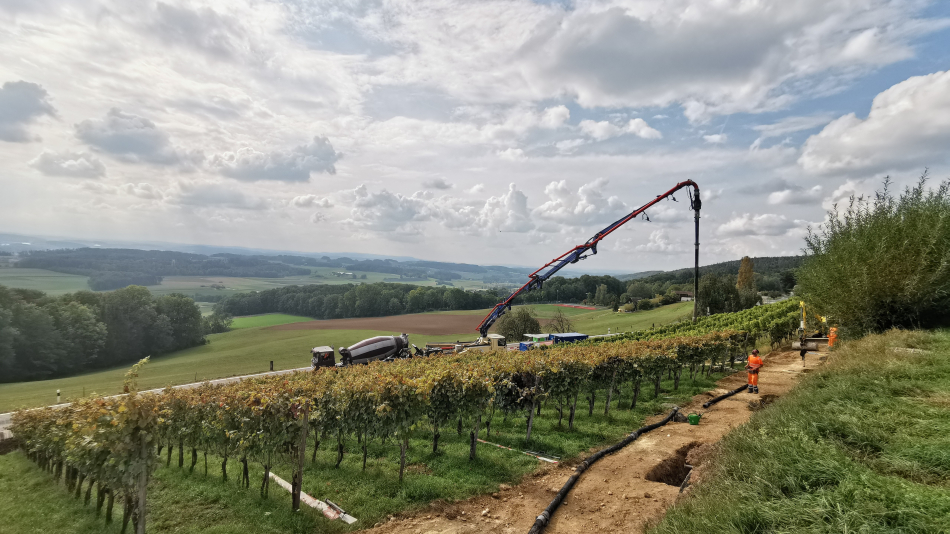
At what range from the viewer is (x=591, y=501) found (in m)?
9.80

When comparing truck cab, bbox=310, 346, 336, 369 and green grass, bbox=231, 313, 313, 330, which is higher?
truck cab, bbox=310, 346, 336, 369

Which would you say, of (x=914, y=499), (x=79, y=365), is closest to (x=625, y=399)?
(x=914, y=499)

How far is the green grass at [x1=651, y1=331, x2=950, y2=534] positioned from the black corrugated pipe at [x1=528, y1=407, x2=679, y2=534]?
112 inches

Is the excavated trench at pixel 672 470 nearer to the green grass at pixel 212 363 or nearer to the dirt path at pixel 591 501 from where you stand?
the dirt path at pixel 591 501

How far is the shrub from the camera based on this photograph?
53.5ft

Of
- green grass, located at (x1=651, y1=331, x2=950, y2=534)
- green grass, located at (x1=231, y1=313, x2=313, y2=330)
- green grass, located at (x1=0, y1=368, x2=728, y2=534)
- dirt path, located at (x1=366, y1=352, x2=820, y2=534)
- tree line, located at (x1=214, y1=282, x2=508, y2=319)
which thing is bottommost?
green grass, located at (x1=231, y1=313, x2=313, y2=330)

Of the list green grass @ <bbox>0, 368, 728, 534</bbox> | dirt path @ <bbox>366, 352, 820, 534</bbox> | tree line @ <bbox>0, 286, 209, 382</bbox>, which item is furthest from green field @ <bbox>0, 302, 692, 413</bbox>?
dirt path @ <bbox>366, 352, 820, 534</bbox>

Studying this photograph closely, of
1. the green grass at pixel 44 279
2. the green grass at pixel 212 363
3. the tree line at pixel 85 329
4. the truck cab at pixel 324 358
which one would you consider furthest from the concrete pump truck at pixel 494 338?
the green grass at pixel 44 279

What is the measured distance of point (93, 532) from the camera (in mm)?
9367

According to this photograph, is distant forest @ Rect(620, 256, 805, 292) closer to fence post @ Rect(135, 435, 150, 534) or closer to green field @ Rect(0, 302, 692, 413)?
green field @ Rect(0, 302, 692, 413)

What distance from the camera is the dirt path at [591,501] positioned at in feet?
28.7

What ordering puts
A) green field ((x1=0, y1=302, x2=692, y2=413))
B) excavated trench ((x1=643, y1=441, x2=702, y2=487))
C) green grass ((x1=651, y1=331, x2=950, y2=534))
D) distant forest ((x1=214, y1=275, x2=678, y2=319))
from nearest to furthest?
green grass ((x1=651, y1=331, x2=950, y2=534)), excavated trench ((x1=643, y1=441, x2=702, y2=487)), green field ((x1=0, y1=302, x2=692, y2=413)), distant forest ((x1=214, y1=275, x2=678, y2=319))

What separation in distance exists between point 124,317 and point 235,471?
66266 millimetres

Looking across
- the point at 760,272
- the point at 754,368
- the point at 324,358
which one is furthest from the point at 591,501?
the point at 760,272
